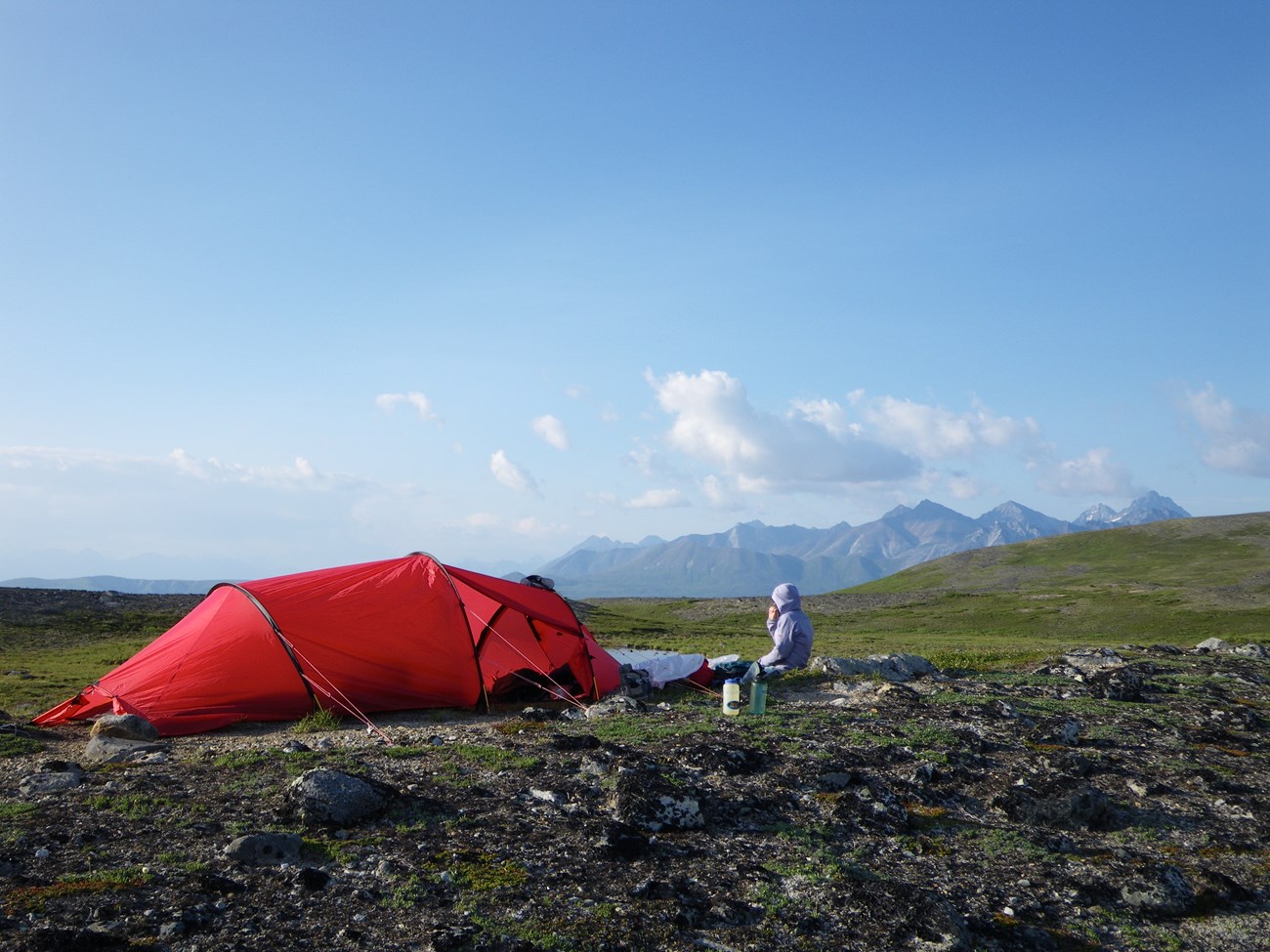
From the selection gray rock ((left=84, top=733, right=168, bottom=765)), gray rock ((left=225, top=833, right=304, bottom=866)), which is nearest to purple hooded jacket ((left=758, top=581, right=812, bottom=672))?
gray rock ((left=84, top=733, right=168, bottom=765))

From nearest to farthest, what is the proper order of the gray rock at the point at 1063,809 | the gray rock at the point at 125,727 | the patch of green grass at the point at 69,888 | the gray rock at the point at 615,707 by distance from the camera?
the patch of green grass at the point at 69,888, the gray rock at the point at 1063,809, the gray rock at the point at 125,727, the gray rock at the point at 615,707

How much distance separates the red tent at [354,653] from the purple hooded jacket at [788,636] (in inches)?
141

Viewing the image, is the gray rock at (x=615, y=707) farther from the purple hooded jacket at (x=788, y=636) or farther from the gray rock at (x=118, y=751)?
the gray rock at (x=118, y=751)

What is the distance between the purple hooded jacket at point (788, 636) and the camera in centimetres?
1845

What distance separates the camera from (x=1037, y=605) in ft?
259

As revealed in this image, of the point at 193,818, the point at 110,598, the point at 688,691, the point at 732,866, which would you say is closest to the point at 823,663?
the point at 688,691

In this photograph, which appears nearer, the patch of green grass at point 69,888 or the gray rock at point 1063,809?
the patch of green grass at point 69,888

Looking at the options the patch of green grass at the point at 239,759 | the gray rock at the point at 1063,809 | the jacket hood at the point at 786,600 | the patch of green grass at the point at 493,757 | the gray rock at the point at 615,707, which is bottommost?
the gray rock at the point at 1063,809

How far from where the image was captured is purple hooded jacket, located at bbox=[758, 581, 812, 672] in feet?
60.5

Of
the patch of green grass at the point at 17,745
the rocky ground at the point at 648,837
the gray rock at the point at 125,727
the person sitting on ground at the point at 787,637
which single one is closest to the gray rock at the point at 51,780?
the rocky ground at the point at 648,837

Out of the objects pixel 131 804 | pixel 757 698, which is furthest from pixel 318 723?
pixel 757 698

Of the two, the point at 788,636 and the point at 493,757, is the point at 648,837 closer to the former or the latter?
the point at 493,757

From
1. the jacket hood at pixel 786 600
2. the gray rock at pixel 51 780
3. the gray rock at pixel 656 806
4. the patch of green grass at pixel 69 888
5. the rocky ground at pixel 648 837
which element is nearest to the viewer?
the patch of green grass at pixel 69 888

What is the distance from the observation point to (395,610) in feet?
54.4
